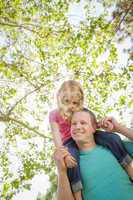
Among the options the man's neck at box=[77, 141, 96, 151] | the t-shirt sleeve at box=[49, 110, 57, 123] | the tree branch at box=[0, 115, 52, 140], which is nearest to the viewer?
the man's neck at box=[77, 141, 96, 151]

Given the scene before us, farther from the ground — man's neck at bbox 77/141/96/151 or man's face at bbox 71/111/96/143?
man's face at bbox 71/111/96/143

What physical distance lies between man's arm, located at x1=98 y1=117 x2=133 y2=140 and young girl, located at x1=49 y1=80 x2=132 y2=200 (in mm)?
48

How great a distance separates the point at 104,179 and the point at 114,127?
1.74 feet

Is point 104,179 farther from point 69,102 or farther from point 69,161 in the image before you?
point 69,102

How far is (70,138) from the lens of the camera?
9.61 feet

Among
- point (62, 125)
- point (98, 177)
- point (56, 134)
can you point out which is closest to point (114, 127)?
point (98, 177)

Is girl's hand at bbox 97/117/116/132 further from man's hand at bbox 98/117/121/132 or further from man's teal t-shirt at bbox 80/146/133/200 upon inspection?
man's teal t-shirt at bbox 80/146/133/200

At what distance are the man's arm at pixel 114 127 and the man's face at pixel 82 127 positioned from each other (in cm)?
10

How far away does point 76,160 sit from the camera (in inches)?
98.7

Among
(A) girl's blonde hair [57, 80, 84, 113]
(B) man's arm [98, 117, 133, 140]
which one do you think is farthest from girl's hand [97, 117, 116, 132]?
(A) girl's blonde hair [57, 80, 84, 113]

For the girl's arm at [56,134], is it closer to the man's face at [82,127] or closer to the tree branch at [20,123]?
the man's face at [82,127]

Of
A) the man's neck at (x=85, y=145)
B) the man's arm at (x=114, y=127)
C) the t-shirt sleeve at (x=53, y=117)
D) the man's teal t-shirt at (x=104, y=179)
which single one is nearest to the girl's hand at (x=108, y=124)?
the man's arm at (x=114, y=127)

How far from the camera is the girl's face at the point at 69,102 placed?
10.5 ft

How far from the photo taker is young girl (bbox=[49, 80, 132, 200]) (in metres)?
2.38
